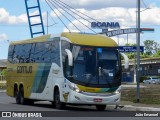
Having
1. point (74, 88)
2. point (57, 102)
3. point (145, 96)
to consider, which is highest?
point (74, 88)

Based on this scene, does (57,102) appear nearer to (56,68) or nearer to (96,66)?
(56,68)

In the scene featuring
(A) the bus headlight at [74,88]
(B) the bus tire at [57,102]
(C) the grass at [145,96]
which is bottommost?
(C) the grass at [145,96]

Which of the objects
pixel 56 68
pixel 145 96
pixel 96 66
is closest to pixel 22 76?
pixel 56 68

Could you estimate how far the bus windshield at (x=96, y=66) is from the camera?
27000mm

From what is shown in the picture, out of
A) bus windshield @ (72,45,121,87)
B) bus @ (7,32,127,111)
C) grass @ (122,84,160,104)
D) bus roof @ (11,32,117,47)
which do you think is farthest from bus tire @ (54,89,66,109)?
grass @ (122,84,160,104)

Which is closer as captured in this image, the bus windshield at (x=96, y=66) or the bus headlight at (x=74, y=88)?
the bus headlight at (x=74, y=88)

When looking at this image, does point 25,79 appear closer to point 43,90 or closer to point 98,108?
point 43,90

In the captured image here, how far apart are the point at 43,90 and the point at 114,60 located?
15.3 feet

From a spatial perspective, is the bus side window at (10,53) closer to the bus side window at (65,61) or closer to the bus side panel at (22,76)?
the bus side panel at (22,76)

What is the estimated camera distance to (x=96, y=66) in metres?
27.2

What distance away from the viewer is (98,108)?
94.8ft

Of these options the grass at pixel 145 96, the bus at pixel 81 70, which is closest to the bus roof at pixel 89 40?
the bus at pixel 81 70

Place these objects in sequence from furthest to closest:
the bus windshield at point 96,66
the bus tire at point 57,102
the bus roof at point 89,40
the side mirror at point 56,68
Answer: the side mirror at point 56,68 < the bus tire at point 57,102 < the bus roof at point 89,40 < the bus windshield at point 96,66

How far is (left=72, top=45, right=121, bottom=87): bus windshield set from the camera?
27000mm
